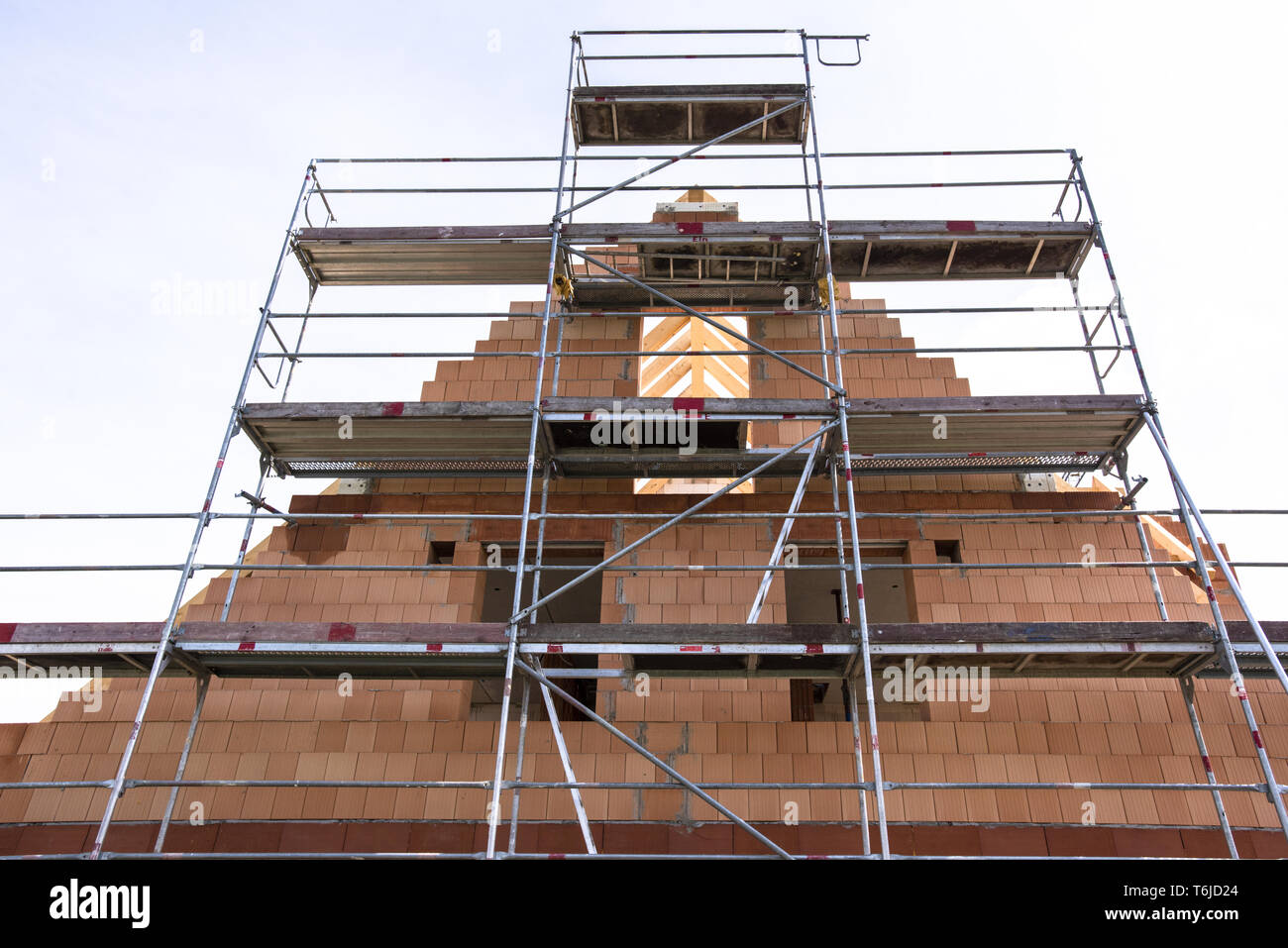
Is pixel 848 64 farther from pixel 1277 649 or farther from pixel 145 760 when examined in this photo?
pixel 145 760

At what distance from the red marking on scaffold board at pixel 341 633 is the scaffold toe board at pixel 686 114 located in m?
6.94

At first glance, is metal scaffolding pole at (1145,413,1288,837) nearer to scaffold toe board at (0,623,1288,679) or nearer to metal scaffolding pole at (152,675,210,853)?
scaffold toe board at (0,623,1288,679)

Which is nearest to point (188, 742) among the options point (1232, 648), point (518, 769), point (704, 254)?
point (518, 769)

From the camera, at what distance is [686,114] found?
10.6 m

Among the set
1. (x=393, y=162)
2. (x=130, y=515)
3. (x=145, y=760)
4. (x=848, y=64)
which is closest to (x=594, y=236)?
(x=393, y=162)

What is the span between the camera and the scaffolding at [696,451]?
639 centimetres

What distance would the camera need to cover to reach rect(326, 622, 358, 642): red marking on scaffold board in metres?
6.45

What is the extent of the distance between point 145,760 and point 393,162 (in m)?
6.53

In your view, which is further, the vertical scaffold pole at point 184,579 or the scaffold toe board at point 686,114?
the scaffold toe board at point 686,114

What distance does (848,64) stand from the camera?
1030cm

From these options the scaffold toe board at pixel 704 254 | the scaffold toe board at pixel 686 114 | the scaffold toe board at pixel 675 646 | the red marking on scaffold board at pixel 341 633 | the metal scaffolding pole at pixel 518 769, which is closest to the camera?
the metal scaffolding pole at pixel 518 769

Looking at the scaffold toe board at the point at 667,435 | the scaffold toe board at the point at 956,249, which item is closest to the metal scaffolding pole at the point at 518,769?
the scaffold toe board at the point at 667,435

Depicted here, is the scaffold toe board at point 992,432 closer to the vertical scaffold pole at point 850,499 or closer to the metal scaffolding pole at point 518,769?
the vertical scaffold pole at point 850,499

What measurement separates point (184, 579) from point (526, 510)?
8.98ft
